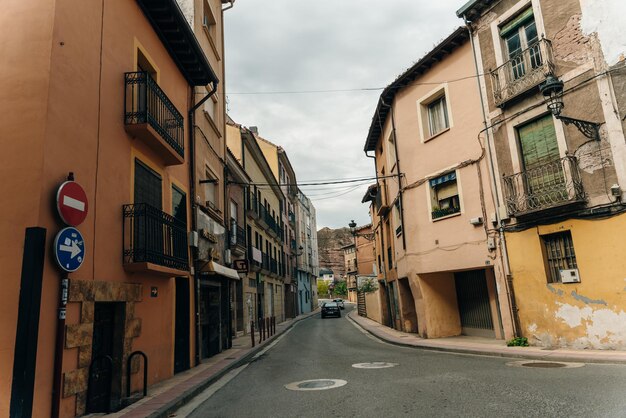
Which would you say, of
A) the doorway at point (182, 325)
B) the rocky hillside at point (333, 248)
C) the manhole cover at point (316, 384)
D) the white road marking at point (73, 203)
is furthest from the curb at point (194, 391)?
the rocky hillside at point (333, 248)

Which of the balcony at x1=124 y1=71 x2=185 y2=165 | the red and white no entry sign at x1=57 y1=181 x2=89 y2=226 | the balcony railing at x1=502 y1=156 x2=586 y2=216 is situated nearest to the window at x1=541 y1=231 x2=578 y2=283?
the balcony railing at x1=502 y1=156 x2=586 y2=216

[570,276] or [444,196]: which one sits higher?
[444,196]

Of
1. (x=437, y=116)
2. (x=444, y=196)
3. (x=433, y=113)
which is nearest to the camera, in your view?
(x=444, y=196)

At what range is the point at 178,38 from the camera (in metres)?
10.7

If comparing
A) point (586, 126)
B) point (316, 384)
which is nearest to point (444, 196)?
point (586, 126)

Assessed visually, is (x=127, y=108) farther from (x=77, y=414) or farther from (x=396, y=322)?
(x=396, y=322)

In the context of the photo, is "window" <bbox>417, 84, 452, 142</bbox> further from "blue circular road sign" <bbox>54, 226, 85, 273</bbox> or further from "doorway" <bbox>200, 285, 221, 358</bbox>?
"blue circular road sign" <bbox>54, 226, 85, 273</bbox>

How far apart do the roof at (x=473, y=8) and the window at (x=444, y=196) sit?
4894 millimetres

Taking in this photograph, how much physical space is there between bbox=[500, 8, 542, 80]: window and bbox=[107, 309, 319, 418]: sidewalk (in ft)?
36.0

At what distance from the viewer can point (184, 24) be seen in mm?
10344

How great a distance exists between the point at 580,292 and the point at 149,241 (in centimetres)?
976

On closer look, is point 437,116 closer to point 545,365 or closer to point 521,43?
point 521,43

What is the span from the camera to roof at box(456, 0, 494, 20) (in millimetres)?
13406

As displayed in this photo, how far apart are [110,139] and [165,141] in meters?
1.60
